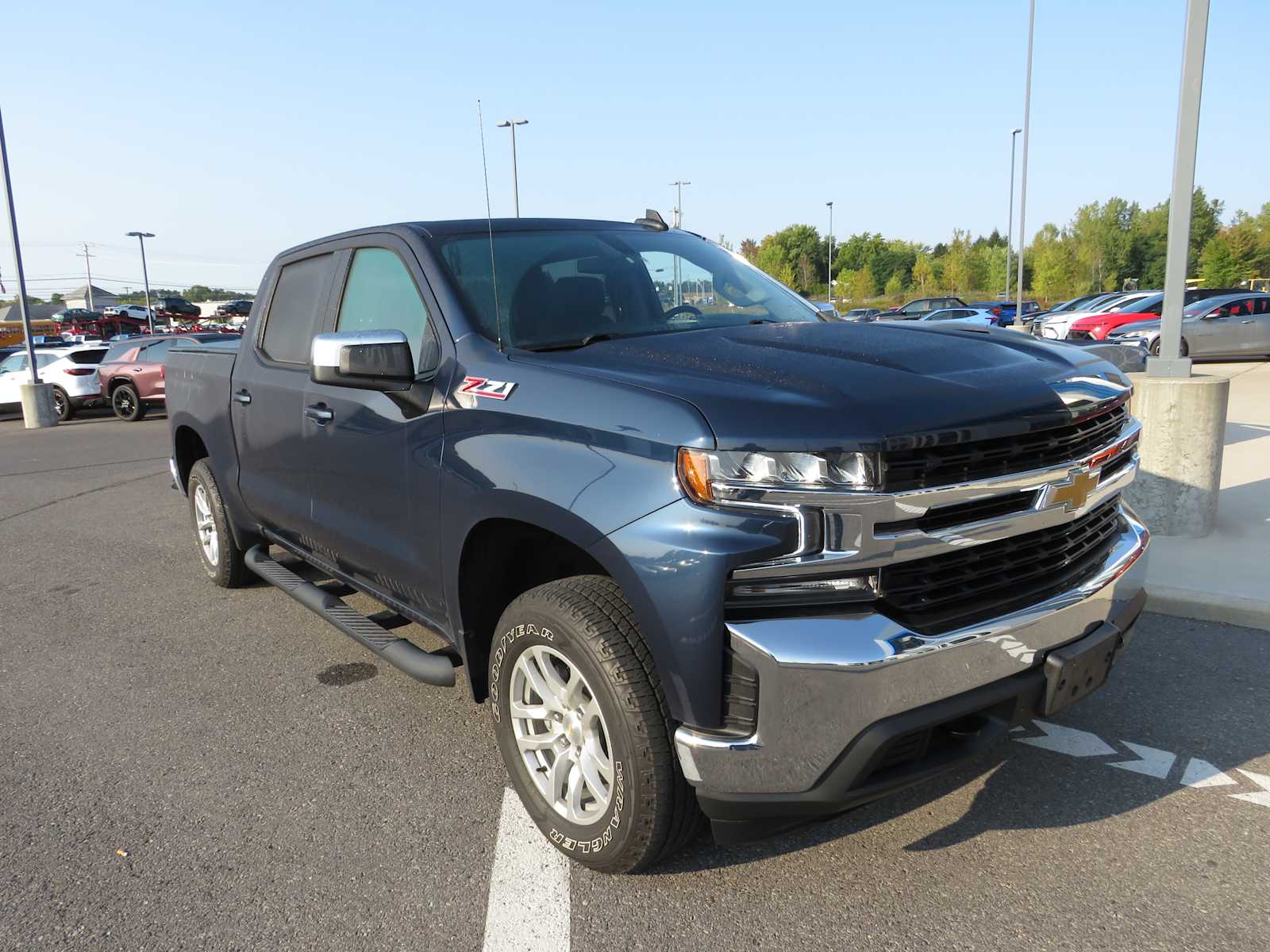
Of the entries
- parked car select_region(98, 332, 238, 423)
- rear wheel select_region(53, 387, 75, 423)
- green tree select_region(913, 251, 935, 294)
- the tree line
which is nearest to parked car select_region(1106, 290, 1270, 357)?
parked car select_region(98, 332, 238, 423)

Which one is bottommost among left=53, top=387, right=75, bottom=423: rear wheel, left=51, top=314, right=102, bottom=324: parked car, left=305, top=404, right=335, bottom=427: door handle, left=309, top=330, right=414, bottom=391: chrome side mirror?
left=53, top=387, right=75, bottom=423: rear wheel

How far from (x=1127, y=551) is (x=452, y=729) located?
2473 millimetres

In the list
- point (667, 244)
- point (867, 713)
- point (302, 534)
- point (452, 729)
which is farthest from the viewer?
point (302, 534)

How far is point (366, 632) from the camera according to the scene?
12.2 feet

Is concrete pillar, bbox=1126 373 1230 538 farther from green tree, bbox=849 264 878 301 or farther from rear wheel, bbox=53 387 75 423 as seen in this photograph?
green tree, bbox=849 264 878 301

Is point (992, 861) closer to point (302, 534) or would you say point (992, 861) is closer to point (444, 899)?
point (444, 899)

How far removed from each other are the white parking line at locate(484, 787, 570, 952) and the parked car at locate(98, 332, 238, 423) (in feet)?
56.2

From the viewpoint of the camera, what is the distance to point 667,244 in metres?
3.96

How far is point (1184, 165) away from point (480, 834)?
18.8 ft

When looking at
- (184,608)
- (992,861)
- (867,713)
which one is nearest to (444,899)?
(867,713)

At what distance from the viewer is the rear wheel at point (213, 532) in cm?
539

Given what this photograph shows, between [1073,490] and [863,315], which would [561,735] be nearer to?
[1073,490]

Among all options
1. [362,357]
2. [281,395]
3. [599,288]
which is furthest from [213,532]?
[599,288]

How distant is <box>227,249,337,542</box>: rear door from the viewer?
13.4ft
